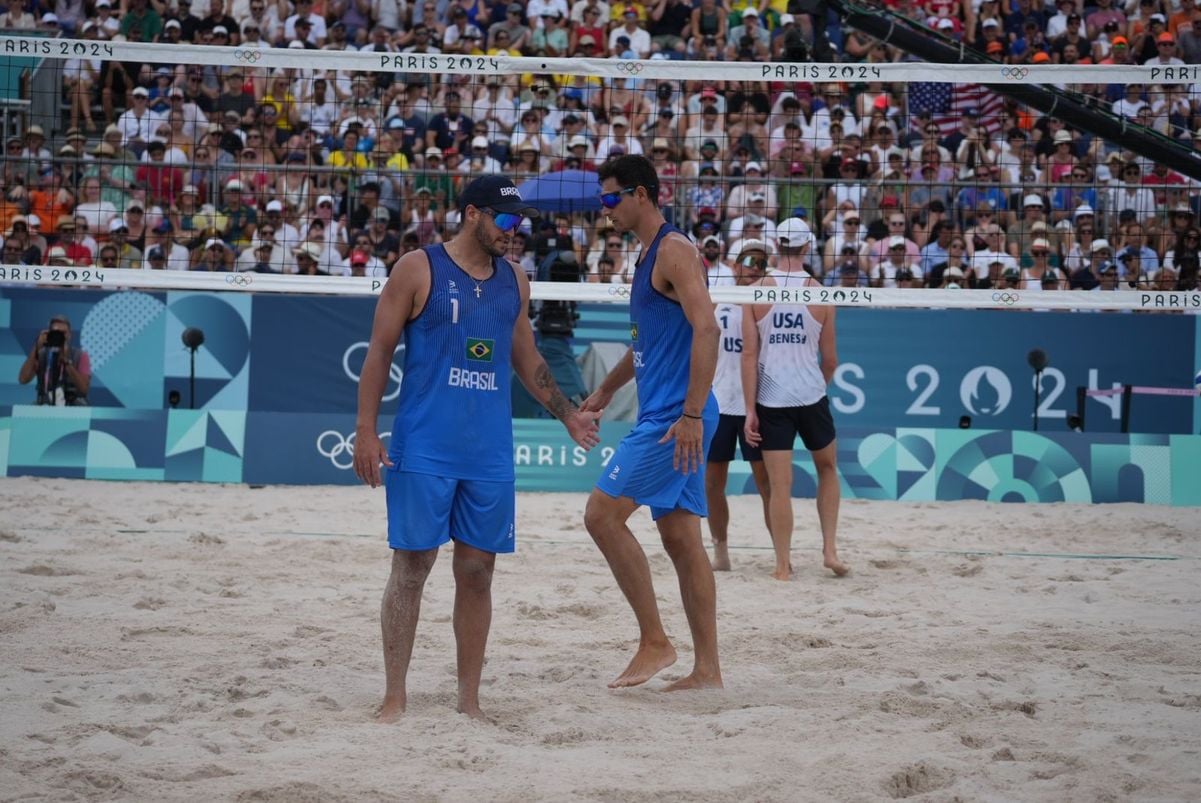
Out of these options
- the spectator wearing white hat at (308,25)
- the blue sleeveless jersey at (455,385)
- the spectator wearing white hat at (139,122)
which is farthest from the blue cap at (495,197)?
the spectator wearing white hat at (308,25)

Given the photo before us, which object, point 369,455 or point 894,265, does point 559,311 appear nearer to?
point 894,265

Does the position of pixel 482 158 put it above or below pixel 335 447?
above

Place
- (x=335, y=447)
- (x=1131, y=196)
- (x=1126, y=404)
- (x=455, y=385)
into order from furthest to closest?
(x=1131, y=196), (x=1126, y=404), (x=335, y=447), (x=455, y=385)

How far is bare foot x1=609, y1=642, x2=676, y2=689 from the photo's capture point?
4.55 meters

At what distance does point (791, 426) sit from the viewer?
282 inches

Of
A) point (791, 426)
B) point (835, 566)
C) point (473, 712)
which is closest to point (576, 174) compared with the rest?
point (791, 426)

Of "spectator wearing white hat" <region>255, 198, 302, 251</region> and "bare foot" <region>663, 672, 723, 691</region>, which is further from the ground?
"spectator wearing white hat" <region>255, 198, 302, 251</region>

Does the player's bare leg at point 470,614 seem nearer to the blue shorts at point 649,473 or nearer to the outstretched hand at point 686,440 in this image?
the blue shorts at point 649,473

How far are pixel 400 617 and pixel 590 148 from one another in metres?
9.59

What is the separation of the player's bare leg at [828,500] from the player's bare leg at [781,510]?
21 cm

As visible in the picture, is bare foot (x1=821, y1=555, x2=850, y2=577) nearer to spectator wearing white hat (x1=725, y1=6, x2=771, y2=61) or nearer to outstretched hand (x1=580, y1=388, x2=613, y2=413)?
outstretched hand (x1=580, y1=388, x2=613, y2=413)

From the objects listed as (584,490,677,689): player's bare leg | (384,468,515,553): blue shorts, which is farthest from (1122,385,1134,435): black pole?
(384,468,515,553): blue shorts

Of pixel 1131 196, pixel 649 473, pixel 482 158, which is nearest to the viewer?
pixel 649 473

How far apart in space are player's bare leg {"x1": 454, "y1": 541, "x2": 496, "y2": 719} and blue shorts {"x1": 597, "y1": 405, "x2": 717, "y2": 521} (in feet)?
1.99
